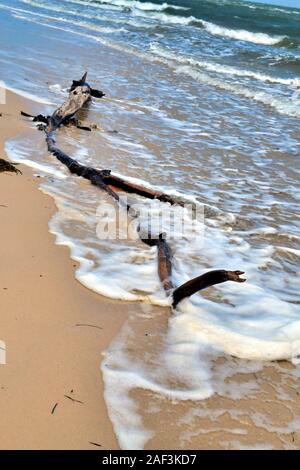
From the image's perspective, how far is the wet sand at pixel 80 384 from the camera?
2027mm

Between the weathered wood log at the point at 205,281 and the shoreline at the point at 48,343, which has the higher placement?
the weathered wood log at the point at 205,281

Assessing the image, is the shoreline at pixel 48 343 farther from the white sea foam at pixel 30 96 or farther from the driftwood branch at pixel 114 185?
the white sea foam at pixel 30 96

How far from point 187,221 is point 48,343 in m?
2.22

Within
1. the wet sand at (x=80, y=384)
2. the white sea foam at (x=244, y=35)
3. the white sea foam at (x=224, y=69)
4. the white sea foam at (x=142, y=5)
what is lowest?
the wet sand at (x=80, y=384)

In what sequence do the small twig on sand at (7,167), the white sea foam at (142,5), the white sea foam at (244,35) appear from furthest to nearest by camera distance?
the white sea foam at (142,5) → the white sea foam at (244,35) → the small twig on sand at (7,167)

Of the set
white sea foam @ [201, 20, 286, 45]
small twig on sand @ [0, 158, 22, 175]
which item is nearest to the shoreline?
small twig on sand @ [0, 158, 22, 175]

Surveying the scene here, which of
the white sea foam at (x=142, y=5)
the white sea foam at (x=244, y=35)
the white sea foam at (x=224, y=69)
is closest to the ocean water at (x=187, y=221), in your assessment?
the white sea foam at (x=224, y=69)

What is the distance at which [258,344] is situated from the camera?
2.73 metres

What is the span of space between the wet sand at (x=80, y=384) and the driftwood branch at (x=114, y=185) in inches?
12.7

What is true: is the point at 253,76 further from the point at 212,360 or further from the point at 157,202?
the point at 212,360

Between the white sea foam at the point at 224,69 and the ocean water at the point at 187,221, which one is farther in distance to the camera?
the white sea foam at the point at 224,69

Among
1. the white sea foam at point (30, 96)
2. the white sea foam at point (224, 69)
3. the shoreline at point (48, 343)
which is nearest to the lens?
the shoreline at point (48, 343)

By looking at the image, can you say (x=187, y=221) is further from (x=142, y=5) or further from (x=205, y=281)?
(x=142, y=5)

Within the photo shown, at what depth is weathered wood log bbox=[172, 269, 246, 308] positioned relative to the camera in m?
2.32
